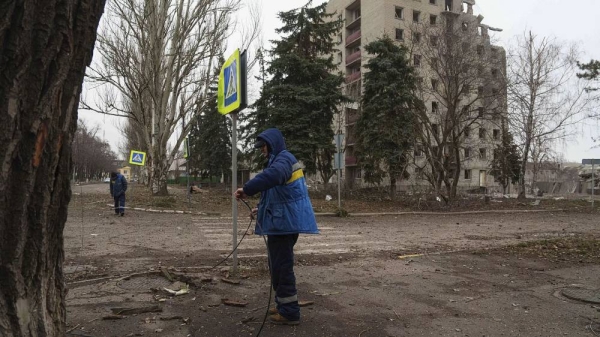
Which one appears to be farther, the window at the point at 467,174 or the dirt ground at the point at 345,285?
the window at the point at 467,174

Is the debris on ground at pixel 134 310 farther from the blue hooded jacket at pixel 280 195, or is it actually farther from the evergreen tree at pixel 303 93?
the evergreen tree at pixel 303 93

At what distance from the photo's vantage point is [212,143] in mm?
45562

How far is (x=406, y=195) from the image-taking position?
24.7m

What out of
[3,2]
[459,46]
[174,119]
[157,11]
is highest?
[157,11]

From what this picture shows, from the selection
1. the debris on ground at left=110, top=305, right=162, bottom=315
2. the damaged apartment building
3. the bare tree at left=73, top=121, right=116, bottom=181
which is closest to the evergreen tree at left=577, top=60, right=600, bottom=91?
the damaged apartment building

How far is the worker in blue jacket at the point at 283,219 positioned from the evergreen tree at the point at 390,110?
752 inches

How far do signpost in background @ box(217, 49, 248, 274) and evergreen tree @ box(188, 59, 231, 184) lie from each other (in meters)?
37.8

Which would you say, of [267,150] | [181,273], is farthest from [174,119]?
[267,150]

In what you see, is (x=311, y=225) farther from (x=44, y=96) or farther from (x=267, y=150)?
(x=44, y=96)

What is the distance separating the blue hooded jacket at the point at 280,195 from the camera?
13.3ft

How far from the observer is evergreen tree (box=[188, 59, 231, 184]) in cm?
4438

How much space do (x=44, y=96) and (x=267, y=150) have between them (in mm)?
2459

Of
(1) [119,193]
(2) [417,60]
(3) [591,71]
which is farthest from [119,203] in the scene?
(3) [591,71]

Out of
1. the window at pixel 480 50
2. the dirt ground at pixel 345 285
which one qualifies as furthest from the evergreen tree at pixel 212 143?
the dirt ground at pixel 345 285
